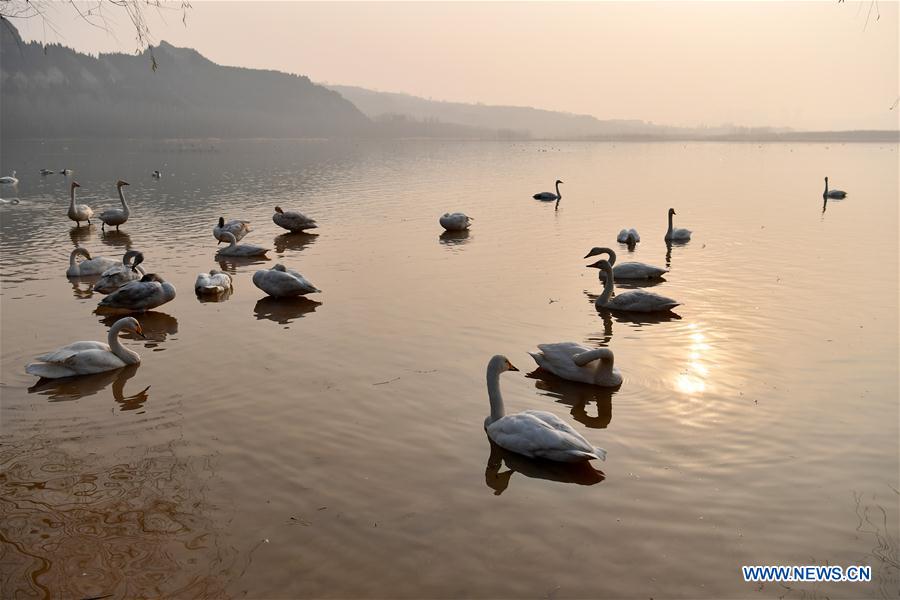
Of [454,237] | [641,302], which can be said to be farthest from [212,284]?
[454,237]

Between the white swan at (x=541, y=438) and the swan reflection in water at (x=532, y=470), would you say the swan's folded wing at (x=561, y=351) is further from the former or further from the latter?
the swan reflection in water at (x=532, y=470)

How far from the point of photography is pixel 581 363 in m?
10.9

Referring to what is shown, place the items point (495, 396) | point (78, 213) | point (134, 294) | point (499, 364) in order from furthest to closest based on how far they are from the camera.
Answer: point (78, 213), point (134, 294), point (499, 364), point (495, 396)

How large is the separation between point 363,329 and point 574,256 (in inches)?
407

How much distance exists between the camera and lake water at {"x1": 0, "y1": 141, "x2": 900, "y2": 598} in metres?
6.63

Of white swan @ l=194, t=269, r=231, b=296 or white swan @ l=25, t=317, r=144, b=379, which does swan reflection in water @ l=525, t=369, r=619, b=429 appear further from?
white swan @ l=194, t=269, r=231, b=296

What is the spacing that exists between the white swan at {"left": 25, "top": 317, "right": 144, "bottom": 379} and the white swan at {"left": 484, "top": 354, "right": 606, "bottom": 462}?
6.84 m

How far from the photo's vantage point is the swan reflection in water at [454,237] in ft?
82.0

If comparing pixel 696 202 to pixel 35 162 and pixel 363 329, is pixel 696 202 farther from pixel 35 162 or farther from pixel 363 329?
pixel 35 162

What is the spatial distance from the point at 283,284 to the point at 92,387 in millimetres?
5722

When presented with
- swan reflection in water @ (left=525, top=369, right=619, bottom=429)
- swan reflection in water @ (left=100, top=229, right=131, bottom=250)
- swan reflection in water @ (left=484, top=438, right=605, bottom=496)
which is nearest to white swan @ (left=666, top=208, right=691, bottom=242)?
swan reflection in water @ (left=525, top=369, right=619, bottom=429)

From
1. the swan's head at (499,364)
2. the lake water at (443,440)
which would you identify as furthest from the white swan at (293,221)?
the swan's head at (499,364)

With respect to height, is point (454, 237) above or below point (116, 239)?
above

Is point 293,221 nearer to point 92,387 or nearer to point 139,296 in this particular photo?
point 139,296
